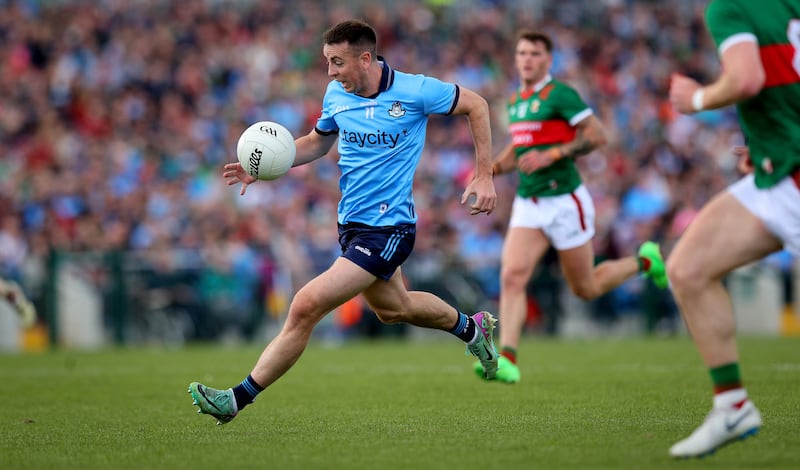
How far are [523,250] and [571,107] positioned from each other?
139cm

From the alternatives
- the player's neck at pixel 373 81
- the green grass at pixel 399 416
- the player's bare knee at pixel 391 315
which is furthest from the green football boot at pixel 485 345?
the player's neck at pixel 373 81

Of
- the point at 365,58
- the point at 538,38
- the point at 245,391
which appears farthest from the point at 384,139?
the point at 538,38

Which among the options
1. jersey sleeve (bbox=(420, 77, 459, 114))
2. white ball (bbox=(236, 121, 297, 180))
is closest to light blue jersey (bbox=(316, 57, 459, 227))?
jersey sleeve (bbox=(420, 77, 459, 114))

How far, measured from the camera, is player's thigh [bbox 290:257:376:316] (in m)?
7.37

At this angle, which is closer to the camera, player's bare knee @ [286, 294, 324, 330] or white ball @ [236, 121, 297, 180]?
player's bare knee @ [286, 294, 324, 330]

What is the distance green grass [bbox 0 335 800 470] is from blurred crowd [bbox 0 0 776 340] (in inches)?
233

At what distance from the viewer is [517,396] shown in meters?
9.40

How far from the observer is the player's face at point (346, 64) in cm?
752

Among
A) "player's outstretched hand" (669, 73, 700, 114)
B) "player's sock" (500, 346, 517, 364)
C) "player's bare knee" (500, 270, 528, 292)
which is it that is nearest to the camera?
"player's outstretched hand" (669, 73, 700, 114)

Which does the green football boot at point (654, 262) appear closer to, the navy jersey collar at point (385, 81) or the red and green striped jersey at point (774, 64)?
the navy jersey collar at point (385, 81)

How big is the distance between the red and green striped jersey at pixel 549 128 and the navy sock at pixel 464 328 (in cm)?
238

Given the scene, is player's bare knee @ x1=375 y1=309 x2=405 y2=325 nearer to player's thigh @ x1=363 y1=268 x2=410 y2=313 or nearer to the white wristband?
player's thigh @ x1=363 y1=268 x2=410 y2=313

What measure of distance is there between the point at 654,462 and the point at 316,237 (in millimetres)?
14448

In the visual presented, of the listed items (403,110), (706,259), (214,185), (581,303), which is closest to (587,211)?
(403,110)
